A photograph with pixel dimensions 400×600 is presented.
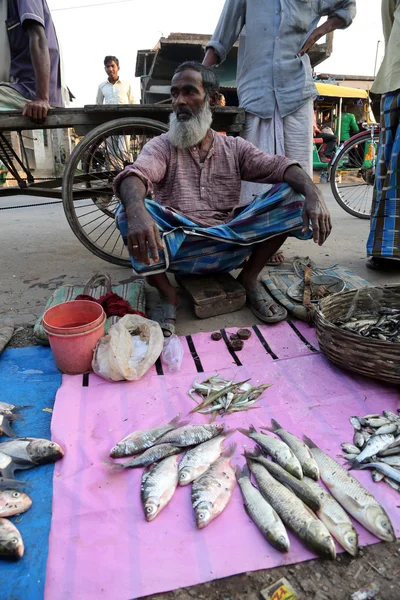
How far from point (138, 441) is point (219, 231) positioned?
141cm

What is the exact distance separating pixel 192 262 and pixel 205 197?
527 millimetres

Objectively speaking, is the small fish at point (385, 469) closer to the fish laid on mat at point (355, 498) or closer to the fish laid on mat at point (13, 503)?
the fish laid on mat at point (355, 498)

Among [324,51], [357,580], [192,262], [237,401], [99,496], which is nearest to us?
[357,580]

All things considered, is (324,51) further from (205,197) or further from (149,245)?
(149,245)

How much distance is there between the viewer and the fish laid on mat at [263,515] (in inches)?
54.2

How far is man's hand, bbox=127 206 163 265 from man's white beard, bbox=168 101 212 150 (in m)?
0.88

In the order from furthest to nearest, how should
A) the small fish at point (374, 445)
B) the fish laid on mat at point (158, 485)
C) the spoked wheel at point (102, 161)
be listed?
the spoked wheel at point (102, 161) → the small fish at point (374, 445) → the fish laid on mat at point (158, 485)

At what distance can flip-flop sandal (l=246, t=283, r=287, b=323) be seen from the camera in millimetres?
2875

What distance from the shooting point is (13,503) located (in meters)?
1.50

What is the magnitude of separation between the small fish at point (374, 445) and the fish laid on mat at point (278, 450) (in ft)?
0.90

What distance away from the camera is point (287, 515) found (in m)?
1.46

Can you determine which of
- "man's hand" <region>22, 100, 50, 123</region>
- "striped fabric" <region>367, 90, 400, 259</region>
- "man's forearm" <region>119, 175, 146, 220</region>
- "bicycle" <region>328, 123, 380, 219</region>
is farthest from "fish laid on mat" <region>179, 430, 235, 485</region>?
"bicycle" <region>328, 123, 380, 219</region>

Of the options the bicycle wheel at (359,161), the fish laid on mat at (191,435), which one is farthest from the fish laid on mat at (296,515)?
the bicycle wheel at (359,161)

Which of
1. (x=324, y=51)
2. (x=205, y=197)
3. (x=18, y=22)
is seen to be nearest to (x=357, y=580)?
(x=205, y=197)
